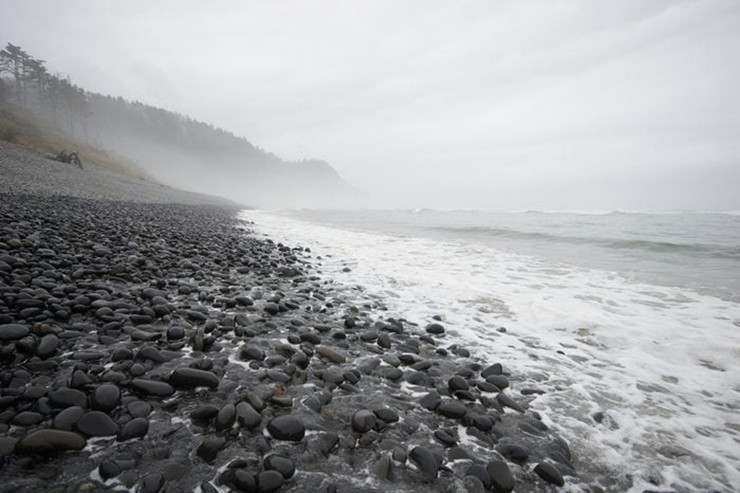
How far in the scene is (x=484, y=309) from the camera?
237 inches

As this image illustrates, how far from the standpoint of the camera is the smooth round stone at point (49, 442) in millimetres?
1838

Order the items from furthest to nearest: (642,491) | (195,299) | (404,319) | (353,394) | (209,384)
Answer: (404,319), (195,299), (353,394), (209,384), (642,491)

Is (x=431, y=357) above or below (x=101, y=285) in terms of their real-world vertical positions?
below

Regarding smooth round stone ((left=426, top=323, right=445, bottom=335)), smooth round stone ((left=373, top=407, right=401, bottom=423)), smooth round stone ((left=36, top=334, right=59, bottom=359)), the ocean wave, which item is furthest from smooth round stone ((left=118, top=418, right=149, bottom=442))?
the ocean wave

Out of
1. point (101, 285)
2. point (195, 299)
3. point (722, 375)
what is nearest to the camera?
point (722, 375)

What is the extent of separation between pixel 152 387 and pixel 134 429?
0.45m

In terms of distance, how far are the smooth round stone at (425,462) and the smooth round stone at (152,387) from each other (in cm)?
186

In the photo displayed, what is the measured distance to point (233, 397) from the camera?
269 centimetres

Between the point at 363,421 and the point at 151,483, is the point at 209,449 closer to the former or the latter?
the point at 151,483

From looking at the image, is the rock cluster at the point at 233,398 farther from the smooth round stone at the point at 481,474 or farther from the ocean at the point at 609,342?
the ocean at the point at 609,342

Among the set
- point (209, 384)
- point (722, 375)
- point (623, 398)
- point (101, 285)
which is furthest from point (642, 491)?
point (101, 285)

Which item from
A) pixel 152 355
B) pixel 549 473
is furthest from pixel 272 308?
pixel 549 473

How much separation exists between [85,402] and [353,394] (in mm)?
1922

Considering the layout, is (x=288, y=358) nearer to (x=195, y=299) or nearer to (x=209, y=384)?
(x=209, y=384)
